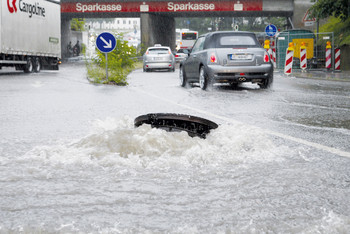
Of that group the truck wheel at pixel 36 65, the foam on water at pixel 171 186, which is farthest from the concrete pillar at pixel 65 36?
the foam on water at pixel 171 186

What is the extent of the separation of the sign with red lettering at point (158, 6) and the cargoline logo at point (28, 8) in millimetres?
28230

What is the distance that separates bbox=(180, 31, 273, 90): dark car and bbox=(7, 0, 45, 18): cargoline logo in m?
12.6

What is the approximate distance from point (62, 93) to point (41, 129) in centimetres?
747

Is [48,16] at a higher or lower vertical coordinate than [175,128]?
higher

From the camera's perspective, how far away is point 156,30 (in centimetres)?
6138

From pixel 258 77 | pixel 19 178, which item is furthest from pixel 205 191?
pixel 258 77

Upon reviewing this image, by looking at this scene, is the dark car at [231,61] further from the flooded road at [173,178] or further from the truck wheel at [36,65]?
the truck wheel at [36,65]

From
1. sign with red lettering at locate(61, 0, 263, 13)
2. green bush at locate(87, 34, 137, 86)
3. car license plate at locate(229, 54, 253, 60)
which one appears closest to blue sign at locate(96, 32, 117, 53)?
green bush at locate(87, 34, 137, 86)

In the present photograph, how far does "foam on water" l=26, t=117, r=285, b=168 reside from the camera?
18.9ft

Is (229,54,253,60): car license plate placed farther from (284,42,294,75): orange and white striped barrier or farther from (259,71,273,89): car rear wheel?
(284,42,294,75): orange and white striped barrier

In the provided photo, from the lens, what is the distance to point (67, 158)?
19.4ft

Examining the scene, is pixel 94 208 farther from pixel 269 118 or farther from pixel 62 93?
pixel 62 93

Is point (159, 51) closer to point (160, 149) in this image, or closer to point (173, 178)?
point (160, 149)

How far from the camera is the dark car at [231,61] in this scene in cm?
1672
